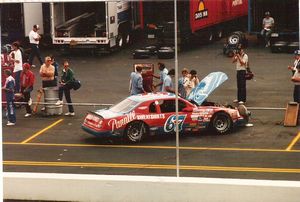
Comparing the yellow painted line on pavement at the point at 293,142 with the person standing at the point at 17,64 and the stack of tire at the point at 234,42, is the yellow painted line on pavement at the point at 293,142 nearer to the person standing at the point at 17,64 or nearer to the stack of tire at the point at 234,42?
the person standing at the point at 17,64

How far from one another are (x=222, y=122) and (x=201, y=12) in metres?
12.0

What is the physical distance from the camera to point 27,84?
2134 centimetres

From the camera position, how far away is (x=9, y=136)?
19203 millimetres

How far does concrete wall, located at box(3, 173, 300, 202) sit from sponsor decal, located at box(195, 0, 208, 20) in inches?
755

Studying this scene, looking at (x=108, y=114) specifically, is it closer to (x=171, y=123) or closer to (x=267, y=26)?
(x=171, y=123)

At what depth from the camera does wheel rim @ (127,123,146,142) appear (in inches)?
720

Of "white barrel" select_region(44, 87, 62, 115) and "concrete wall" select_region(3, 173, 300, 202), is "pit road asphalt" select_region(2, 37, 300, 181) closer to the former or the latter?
"white barrel" select_region(44, 87, 62, 115)

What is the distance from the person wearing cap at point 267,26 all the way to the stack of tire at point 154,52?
3729mm

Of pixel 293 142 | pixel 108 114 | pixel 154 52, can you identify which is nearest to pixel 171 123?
pixel 108 114

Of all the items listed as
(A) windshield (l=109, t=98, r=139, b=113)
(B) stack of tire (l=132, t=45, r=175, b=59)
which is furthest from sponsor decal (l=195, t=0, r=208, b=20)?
(A) windshield (l=109, t=98, r=139, b=113)

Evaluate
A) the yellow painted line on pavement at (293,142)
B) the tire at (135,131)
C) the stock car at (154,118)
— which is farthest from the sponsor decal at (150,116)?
the yellow painted line on pavement at (293,142)

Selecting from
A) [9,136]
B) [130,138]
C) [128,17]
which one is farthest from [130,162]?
[128,17]

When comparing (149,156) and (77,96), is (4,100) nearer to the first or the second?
(77,96)

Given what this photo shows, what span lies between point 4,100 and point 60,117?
1701mm
